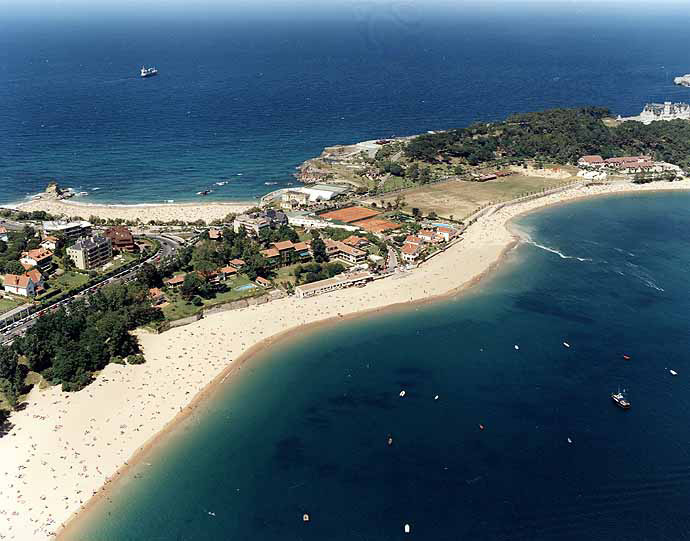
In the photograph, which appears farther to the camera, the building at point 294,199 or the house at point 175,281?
the building at point 294,199

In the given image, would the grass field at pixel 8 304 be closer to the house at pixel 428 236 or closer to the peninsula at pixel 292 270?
the peninsula at pixel 292 270

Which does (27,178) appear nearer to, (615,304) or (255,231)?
(255,231)

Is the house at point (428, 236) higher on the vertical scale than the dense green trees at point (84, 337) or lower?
higher

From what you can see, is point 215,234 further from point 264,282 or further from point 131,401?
point 131,401

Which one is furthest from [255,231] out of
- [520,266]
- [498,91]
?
[498,91]

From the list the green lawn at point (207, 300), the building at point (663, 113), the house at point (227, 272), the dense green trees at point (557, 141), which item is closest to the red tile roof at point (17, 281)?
the green lawn at point (207, 300)

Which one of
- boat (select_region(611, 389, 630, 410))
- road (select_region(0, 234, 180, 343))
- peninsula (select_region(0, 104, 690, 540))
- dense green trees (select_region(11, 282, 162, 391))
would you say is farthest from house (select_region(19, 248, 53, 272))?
boat (select_region(611, 389, 630, 410))

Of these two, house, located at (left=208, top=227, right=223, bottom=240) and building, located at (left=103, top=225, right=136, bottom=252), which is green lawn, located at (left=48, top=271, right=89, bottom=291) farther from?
house, located at (left=208, top=227, right=223, bottom=240)
